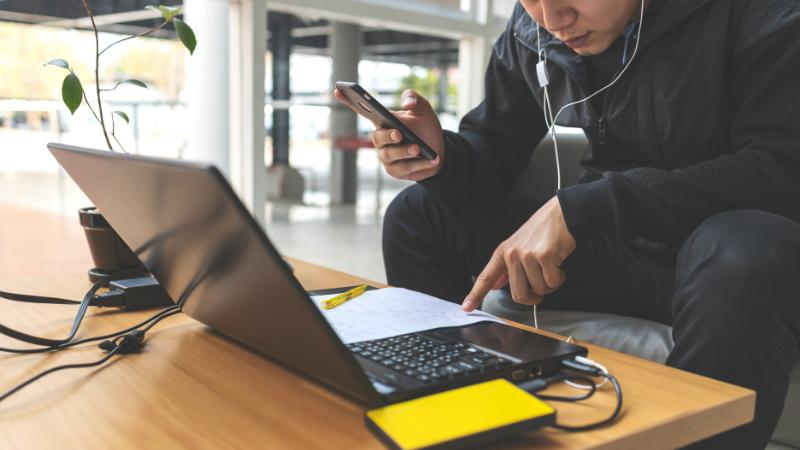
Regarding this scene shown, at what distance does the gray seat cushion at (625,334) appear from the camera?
40.5 inches

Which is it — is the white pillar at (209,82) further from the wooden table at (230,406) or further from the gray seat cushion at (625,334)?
the wooden table at (230,406)

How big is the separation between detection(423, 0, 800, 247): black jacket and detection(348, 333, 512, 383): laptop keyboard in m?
0.27

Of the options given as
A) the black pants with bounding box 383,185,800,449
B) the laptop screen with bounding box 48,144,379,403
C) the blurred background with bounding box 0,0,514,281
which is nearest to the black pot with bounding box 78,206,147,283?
the blurred background with bounding box 0,0,514,281

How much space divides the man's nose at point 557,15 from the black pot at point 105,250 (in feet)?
2.17

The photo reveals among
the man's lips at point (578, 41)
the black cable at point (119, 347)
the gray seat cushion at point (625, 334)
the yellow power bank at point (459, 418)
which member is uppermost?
the man's lips at point (578, 41)

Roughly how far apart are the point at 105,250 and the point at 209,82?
1.81 m

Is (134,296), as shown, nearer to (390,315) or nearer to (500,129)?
(390,315)

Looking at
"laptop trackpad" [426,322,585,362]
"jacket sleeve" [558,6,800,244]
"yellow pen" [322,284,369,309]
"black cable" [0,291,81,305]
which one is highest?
"jacket sleeve" [558,6,800,244]

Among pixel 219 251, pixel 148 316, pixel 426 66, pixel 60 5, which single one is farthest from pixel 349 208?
pixel 426 66

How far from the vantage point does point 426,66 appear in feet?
43.0

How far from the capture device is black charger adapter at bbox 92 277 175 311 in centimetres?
88

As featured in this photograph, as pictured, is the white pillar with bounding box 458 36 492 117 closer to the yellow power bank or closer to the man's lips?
the man's lips

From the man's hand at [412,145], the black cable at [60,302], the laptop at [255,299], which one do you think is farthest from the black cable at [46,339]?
the man's hand at [412,145]

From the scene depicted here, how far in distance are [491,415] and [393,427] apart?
2.6 inches
